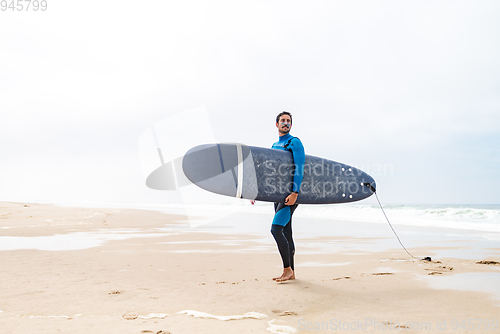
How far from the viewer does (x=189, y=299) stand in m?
2.94

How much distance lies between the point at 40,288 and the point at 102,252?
2.28 m

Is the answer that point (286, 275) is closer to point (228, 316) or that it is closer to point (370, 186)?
point (228, 316)

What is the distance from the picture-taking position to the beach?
2.34m

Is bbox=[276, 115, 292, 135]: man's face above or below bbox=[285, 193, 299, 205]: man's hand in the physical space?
above

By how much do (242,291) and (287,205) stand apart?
3.27 feet

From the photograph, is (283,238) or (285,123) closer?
(283,238)

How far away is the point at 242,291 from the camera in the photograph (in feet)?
10.4

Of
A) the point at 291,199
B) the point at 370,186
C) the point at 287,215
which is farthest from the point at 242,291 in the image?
the point at 370,186

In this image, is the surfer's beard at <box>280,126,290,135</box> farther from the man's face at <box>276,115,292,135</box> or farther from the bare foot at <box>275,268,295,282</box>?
the bare foot at <box>275,268,295,282</box>

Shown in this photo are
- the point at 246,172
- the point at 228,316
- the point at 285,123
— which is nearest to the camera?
the point at 228,316

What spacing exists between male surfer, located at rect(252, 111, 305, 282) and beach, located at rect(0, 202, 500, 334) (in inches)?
9.1

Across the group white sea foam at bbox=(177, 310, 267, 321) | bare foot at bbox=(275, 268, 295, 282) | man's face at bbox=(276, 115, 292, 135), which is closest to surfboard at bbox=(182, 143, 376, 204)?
man's face at bbox=(276, 115, 292, 135)

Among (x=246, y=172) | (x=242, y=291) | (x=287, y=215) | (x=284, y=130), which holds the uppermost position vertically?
(x=284, y=130)

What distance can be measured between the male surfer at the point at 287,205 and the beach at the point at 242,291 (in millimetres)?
231
